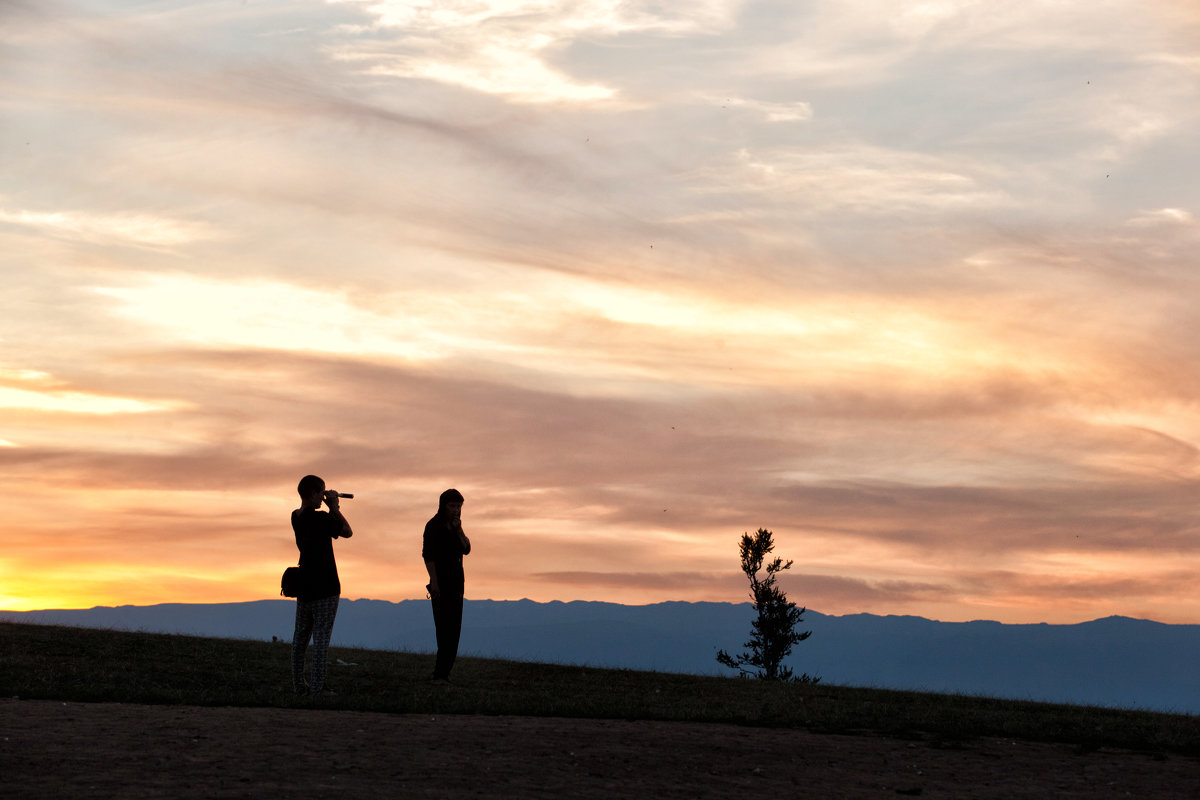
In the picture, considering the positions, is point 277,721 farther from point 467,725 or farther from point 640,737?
point 640,737

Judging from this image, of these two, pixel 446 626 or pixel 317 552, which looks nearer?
pixel 317 552

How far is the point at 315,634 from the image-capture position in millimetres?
15953

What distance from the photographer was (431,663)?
2202 centimetres

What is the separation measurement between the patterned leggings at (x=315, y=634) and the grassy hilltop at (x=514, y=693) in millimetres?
416

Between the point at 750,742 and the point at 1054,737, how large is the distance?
4275mm

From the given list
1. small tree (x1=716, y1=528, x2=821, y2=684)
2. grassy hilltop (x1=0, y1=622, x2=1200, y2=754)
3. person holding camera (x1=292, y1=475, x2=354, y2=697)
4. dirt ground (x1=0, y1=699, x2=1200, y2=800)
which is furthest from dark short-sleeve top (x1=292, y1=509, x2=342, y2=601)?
small tree (x1=716, y1=528, x2=821, y2=684)

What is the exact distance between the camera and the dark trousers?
59.0 feet

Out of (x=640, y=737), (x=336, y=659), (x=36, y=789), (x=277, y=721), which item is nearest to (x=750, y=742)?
(x=640, y=737)

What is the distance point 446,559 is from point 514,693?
7.06 ft

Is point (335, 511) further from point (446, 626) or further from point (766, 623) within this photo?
point (766, 623)

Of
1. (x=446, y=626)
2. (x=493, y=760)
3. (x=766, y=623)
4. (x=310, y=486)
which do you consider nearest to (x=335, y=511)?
(x=310, y=486)

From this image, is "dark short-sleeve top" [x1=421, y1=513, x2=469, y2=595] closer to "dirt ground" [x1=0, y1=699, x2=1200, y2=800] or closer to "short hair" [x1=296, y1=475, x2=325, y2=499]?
"short hair" [x1=296, y1=475, x2=325, y2=499]

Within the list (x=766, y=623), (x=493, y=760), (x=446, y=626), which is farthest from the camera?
(x=766, y=623)

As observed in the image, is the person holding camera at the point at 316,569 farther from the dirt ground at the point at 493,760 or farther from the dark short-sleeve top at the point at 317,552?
the dirt ground at the point at 493,760
